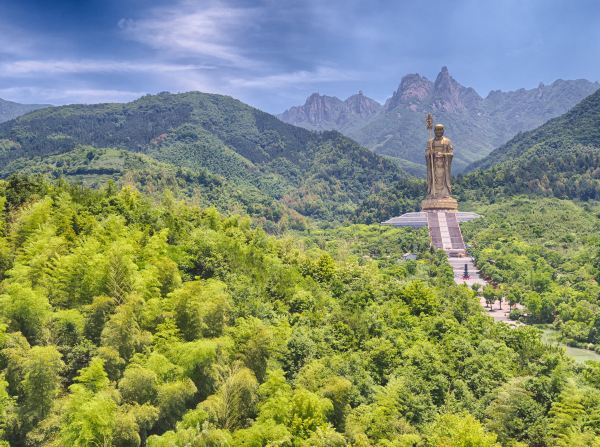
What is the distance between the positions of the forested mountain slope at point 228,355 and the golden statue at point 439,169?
1552 inches

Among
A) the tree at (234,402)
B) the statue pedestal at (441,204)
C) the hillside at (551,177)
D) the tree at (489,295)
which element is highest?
the hillside at (551,177)

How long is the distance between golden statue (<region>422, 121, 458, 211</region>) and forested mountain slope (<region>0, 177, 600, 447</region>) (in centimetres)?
3942

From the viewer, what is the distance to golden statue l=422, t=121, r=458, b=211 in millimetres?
70500

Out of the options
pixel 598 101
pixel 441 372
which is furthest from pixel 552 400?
pixel 598 101

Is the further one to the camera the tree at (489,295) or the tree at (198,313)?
the tree at (489,295)

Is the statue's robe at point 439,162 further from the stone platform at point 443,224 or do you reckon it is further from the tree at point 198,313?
the tree at point 198,313

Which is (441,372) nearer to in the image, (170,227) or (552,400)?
(552,400)

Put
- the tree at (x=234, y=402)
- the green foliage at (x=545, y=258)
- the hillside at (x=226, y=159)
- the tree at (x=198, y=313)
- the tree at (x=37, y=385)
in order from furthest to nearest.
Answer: the hillside at (x=226, y=159)
the green foliage at (x=545, y=258)
the tree at (x=198, y=313)
the tree at (x=234, y=402)
the tree at (x=37, y=385)

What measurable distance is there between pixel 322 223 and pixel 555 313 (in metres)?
78.8

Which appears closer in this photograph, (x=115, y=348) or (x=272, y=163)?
(x=115, y=348)

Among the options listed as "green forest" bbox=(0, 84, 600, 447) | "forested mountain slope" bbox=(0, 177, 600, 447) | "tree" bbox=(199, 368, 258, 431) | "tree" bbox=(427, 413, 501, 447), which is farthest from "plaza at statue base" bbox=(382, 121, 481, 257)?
"tree" bbox=(199, 368, 258, 431)

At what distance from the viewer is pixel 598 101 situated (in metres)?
127

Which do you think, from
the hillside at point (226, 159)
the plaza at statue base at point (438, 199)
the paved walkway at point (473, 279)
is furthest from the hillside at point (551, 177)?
the hillside at point (226, 159)

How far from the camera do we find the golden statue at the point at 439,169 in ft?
231
